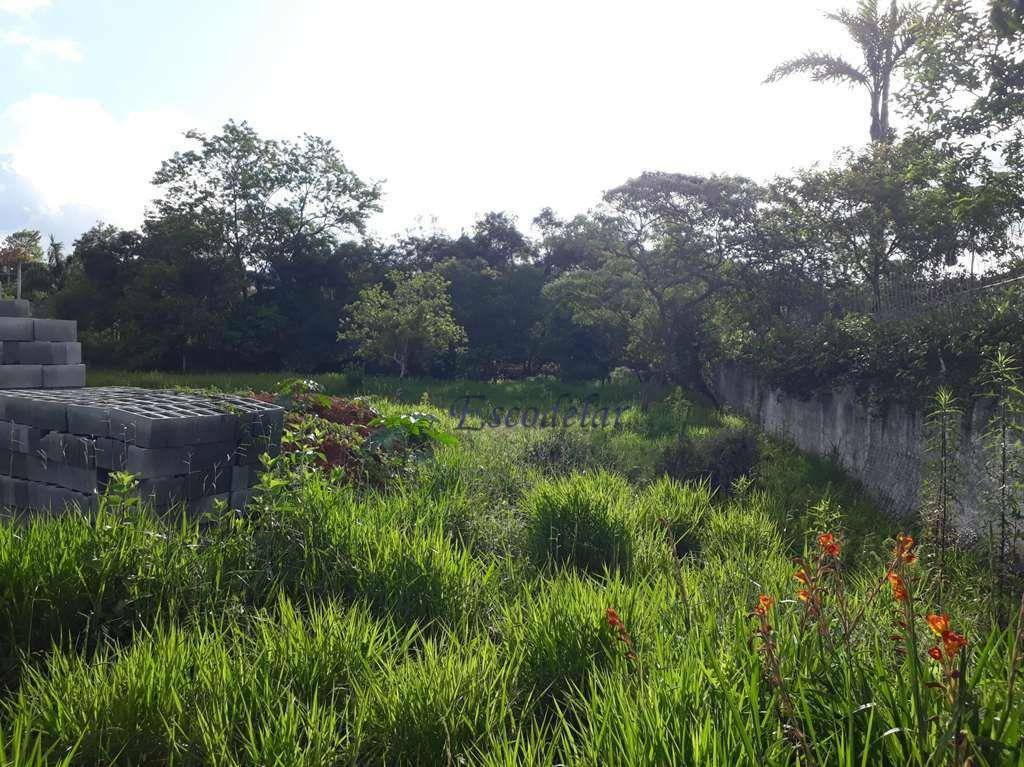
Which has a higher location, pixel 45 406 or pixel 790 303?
pixel 790 303

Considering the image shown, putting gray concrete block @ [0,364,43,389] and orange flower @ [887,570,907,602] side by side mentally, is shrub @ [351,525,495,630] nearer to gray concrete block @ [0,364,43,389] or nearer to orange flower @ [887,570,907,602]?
orange flower @ [887,570,907,602]

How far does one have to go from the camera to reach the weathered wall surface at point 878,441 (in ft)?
18.8

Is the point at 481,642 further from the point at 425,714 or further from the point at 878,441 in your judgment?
the point at 878,441

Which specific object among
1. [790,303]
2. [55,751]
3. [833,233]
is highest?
[833,233]

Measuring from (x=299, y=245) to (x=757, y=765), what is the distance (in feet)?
88.7

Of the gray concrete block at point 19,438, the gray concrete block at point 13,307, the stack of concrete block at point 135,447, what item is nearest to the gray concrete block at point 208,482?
the stack of concrete block at point 135,447

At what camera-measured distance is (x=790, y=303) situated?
13797 mm

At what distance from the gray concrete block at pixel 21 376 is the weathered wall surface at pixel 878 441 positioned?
8958 mm

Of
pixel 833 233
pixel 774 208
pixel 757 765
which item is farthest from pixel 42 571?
pixel 774 208

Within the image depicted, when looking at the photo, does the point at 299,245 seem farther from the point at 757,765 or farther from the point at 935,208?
the point at 757,765

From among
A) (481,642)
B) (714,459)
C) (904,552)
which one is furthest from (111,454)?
(714,459)

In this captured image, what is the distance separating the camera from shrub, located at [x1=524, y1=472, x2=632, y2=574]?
192 inches

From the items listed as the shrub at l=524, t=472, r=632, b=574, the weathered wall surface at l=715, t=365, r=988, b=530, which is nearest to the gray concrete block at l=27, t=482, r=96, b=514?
the shrub at l=524, t=472, r=632, b=574

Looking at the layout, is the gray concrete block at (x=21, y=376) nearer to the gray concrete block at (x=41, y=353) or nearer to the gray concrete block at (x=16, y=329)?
the gray concrete block at (x=41, y=353)
